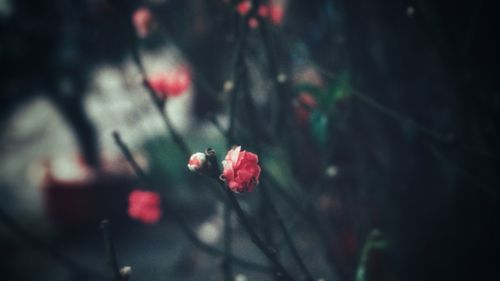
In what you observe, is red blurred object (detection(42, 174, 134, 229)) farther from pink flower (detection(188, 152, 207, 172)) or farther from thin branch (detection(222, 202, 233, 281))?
pink flower (detection(188, 152, 207, 172))

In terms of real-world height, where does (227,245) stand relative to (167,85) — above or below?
below

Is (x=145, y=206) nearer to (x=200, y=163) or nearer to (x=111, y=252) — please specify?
(x=111, y=252)

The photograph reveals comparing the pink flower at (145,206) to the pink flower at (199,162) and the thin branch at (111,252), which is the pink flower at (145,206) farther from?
the pink flower at (199,162)

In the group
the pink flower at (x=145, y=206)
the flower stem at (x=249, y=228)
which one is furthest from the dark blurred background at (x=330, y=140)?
the flower stem at (x=249, y=228)

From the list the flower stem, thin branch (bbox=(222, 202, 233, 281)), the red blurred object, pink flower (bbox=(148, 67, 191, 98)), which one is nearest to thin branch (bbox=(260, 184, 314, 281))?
the flower stem

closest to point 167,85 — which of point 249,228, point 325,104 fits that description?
point 325,104

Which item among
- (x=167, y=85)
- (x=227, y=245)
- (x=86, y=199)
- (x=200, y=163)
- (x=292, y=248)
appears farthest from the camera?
(x=86, y=199)
